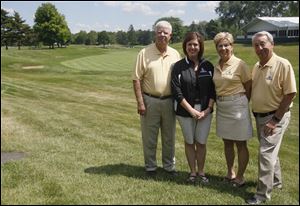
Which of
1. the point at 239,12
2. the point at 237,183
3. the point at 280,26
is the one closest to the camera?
the point at 237,183

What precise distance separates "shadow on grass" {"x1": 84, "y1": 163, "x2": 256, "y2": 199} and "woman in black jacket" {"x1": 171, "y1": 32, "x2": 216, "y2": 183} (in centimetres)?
56

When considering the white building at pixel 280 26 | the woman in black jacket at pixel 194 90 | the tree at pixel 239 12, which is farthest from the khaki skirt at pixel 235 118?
the tree at pixel 239 12

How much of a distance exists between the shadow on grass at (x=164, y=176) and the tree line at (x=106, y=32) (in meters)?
1.97

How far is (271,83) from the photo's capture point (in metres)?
5.26

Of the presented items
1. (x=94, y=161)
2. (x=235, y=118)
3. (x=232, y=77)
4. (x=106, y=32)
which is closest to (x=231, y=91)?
(x=232, y=77)

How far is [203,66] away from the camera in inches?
229

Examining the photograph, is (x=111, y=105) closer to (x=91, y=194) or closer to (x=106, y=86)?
(x=106, y=86)

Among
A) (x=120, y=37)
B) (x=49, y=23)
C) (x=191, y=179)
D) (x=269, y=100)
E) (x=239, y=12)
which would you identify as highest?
(x=239, y=12)

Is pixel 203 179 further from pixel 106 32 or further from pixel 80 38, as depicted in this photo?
pixel 80 38

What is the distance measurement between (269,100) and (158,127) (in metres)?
1.64

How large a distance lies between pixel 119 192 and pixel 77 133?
4.05 m

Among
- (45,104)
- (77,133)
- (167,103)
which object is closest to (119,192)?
(167,103)

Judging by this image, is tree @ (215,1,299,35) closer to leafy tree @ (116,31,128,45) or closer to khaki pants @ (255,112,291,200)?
leafy tree @ (116,31,128,45)

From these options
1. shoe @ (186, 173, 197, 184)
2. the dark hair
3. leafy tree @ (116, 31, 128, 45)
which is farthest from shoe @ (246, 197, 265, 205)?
leafy tree @ (116, 31, 128, 45)
